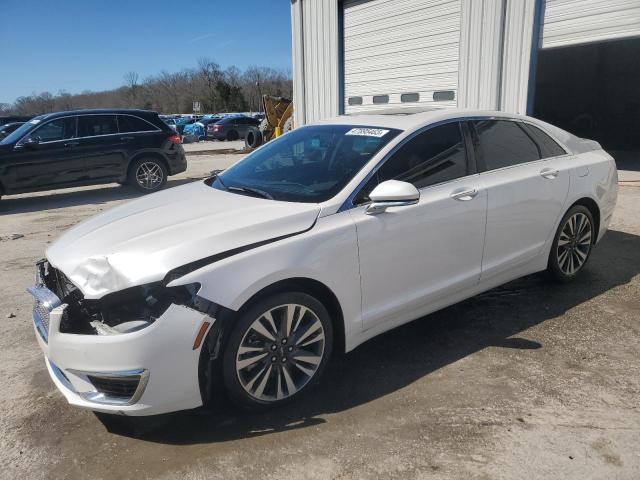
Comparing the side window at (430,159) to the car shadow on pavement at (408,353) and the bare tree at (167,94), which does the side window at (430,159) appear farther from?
the bare tree at (167,94)

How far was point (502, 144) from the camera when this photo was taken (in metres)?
3.98

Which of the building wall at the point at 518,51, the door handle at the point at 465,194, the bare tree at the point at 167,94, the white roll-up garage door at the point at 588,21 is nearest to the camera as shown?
the door handle at the point at 465,194

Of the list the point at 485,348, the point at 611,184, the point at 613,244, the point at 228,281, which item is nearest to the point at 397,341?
the point at 485,348

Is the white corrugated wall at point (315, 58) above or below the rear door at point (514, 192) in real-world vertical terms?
above

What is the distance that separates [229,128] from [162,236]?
29794 mm

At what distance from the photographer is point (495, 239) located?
376 cm

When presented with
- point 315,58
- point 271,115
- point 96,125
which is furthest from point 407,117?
point 271,115

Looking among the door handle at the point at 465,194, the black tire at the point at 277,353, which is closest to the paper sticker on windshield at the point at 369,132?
the door handle at the point at 465,194

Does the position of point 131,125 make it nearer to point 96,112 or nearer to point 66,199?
point 96,112

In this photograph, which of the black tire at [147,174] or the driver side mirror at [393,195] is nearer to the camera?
the driver side mirror at [393,195]

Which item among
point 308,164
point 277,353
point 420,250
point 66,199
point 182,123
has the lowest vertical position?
point 66,199

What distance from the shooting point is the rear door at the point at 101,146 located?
10070 mm

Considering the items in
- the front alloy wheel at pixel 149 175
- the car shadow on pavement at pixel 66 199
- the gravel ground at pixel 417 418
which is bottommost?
the car shadow on pavement at pixel 66 199

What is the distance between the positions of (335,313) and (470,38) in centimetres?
815
